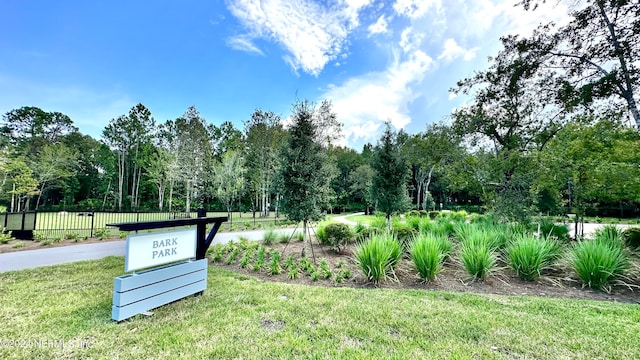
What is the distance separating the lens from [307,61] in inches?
456

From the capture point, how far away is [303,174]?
6938mm

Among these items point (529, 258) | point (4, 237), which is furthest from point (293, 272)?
point (4, 237)

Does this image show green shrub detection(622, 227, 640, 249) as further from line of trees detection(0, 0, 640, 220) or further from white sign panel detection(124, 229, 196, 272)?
white sign panel detection(124, 229, 196, 272)

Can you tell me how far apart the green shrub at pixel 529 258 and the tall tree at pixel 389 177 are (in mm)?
4488

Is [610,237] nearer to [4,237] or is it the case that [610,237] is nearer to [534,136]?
[534,136]

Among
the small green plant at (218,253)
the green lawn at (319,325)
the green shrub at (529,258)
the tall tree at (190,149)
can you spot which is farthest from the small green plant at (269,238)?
the tall tree at (190,149)

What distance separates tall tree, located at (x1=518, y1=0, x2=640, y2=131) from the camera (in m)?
6.66

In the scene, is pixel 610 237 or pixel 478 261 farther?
pixel 610 237

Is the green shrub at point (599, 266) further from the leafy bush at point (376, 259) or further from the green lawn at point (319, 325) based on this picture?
the leafy bush at point (376, 259)

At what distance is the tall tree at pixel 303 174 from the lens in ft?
22.7

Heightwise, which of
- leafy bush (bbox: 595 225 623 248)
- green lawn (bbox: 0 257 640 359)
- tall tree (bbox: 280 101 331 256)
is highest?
tall tree (bbox: 280 101 331 256)

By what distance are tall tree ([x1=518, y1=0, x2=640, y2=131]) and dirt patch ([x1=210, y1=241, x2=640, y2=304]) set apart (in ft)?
16.1

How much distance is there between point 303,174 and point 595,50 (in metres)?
9.03

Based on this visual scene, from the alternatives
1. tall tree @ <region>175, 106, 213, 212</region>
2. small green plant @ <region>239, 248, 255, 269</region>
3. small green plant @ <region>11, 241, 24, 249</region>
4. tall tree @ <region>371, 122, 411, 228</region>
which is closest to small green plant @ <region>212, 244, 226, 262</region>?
small green plant @ <region>239, 248, 255, 269</region>
